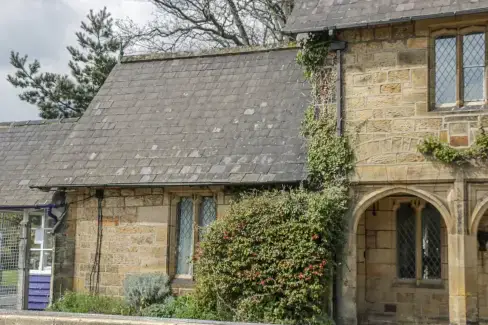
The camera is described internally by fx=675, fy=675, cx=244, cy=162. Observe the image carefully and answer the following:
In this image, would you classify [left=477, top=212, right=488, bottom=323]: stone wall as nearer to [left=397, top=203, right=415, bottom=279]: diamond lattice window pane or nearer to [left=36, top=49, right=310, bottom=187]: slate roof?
[left=397, top=203, right=415, bottom=279]: diamond lattice window pane

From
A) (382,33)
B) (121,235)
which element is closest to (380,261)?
(382,33)

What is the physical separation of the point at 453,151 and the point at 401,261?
2787 millimetres

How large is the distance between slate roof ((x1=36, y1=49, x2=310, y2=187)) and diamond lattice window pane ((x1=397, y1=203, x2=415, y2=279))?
2.41m

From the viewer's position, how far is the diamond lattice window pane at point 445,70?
39.9 feet

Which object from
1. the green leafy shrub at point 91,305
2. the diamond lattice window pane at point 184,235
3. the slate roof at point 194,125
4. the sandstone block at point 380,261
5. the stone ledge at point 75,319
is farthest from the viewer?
the diamond lattice window pane at point 184,235

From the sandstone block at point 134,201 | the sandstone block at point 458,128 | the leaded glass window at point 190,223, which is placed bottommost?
A: the leaded glass window at point 190,223

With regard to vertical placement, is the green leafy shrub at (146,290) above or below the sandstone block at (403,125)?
below

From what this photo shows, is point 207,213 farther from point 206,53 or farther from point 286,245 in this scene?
point 206,53

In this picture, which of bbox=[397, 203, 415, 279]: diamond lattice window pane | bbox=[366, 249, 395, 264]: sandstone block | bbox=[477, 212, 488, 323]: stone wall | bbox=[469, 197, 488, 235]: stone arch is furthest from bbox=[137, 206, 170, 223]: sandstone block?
bbox=[477, 212, 488, 323]: stone wall

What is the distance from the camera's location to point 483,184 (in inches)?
459

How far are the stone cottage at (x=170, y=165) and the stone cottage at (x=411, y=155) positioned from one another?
63.4 inches

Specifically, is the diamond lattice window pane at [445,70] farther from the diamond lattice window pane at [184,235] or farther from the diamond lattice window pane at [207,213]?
the diamond lattice window pane at [184,235]

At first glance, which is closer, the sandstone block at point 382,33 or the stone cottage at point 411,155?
the stone cottage at point 411,155

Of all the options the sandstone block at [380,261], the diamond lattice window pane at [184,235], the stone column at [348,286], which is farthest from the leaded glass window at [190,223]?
the sandstone block at [380,261]
